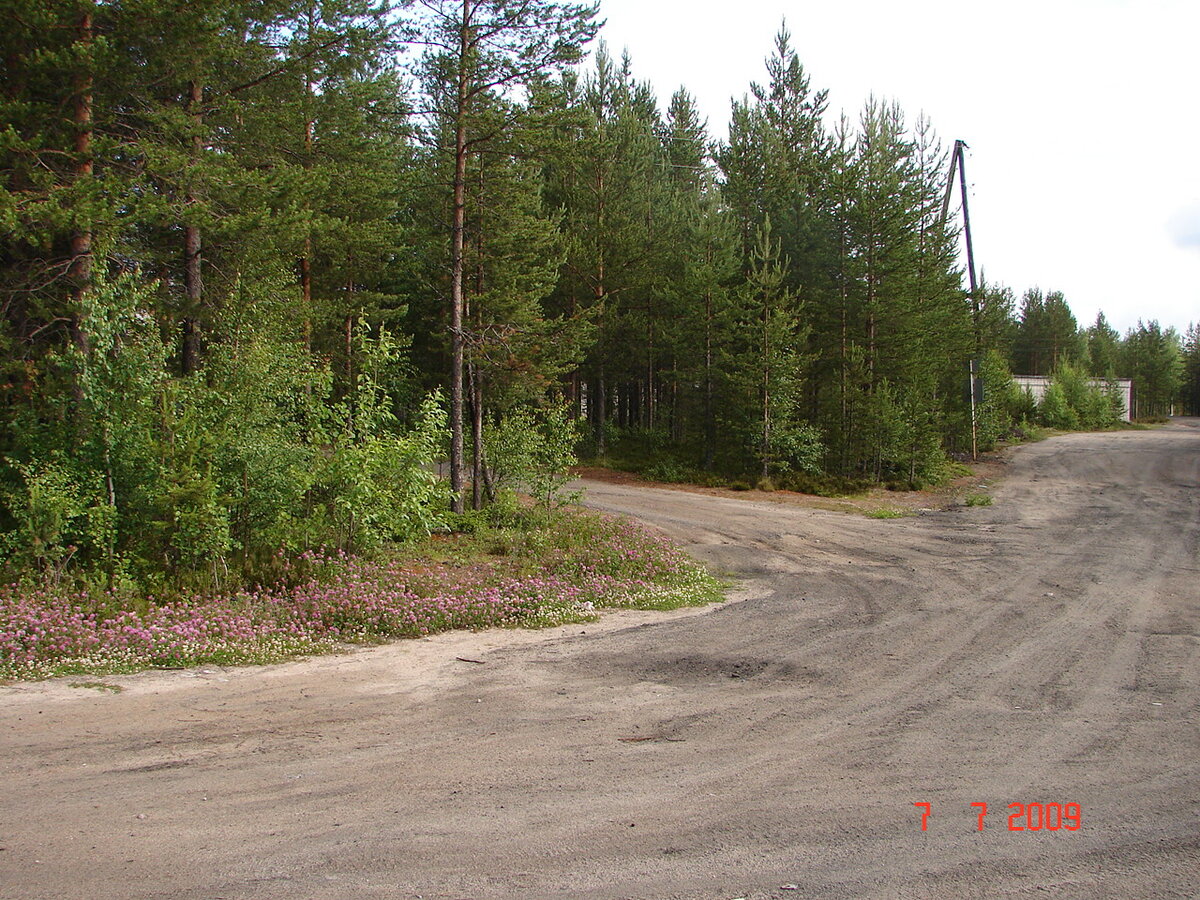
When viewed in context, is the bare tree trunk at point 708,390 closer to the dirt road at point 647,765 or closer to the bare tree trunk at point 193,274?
the bare tree trunk at point 193,274

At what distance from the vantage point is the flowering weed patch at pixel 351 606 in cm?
773

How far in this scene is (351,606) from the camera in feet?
30.6

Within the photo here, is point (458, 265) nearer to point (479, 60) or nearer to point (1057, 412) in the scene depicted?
point (479, 60)

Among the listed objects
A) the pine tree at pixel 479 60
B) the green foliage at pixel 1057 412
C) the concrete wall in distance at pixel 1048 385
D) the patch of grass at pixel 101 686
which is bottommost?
the patch of grass at pixel 101 686

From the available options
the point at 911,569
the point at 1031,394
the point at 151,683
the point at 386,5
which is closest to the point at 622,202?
the point at 386,5

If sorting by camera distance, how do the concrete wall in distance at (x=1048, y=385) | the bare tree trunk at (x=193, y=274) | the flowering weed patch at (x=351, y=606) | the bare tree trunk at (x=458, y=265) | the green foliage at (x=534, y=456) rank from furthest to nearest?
the concrete wall in distance at (x=1048, y=385)
the green foliage at (x=534, y=456)
the bare tree trunk at (x=458, y=265)
the bare tree trunk at (x=193, y=274)
the flowering weed patch at (x=351, y=606)
